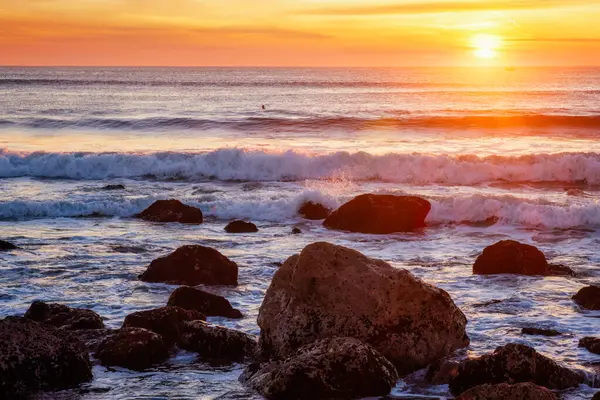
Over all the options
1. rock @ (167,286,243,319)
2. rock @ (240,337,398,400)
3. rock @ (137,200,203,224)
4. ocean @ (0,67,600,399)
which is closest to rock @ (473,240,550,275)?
ocean @ (0,67,600,399)

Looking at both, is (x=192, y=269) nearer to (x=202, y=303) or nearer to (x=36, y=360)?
(x=202, y=303)

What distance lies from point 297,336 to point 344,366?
1276 mm

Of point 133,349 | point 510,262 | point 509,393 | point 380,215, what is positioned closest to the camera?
point 509,393

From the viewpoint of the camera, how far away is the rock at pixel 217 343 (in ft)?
30.7

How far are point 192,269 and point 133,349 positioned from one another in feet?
13.0

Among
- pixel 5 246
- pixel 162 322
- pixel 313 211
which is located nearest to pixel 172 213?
pixel 313 211

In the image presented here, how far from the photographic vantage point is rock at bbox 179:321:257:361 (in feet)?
30.7

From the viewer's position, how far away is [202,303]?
10875mm

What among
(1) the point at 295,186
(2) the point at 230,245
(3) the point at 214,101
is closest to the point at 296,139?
(1) the point at 295,186

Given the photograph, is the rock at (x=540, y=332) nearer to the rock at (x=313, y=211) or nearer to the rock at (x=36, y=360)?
→ the rock at (x=36, y=360)

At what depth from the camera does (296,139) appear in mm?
37750

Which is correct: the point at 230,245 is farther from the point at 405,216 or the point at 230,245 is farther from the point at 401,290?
the point at 401,290

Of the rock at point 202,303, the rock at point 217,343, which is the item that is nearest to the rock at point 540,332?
the rock at point 217,343

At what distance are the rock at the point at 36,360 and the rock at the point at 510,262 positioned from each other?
7.18 meters
